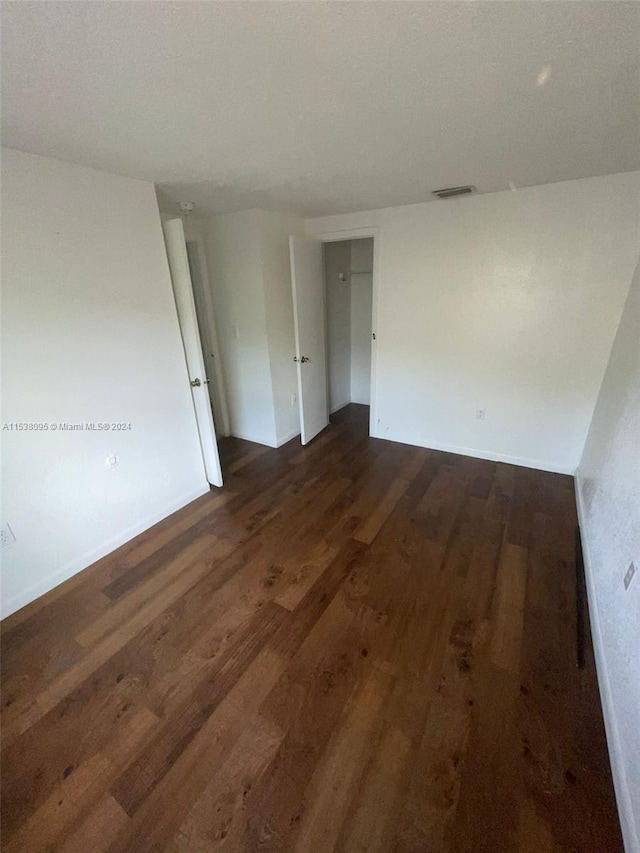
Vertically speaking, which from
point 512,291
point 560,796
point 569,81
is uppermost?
point 569,81

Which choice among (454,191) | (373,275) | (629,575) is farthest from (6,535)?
(454,191)

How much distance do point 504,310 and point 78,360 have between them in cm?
309

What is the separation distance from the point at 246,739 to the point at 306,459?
2250mm

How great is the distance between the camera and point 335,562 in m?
2.06

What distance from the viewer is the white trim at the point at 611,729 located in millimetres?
993

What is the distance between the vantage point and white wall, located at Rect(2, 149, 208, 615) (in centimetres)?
165

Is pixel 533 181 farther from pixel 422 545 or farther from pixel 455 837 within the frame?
pixel 455 837

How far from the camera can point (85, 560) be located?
207 centimetres

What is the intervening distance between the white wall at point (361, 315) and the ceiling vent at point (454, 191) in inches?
69.3

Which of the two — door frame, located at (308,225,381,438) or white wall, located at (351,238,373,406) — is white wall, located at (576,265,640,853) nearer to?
door frame, located at (308,225,381,438)

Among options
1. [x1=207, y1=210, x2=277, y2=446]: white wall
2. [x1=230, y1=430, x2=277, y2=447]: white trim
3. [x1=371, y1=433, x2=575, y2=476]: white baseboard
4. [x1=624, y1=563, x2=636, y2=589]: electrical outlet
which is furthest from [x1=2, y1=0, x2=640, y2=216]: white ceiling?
[x1=230, y1=430, x2=277, y2=447]: white trim

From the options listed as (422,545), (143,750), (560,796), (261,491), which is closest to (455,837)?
(560,796)

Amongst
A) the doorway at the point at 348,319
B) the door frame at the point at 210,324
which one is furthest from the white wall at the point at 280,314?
the doorway at the point at 348,319

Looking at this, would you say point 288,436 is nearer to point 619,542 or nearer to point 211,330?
point 211,330
